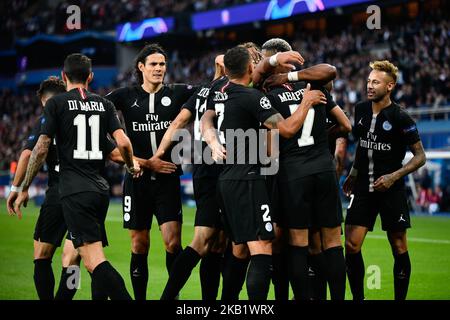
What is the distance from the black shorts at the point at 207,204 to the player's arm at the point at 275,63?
1.25m

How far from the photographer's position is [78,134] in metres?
7.09

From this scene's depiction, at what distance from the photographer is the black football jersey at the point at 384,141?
842 centimetres

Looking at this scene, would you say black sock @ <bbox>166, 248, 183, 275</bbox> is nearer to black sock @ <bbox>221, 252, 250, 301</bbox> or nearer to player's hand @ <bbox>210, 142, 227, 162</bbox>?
black sock @ <bbox>221, 252, 250, 301</bbox>

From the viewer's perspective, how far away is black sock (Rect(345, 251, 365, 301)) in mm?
8227

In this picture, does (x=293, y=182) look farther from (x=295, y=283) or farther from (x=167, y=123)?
(x=167, y=123)

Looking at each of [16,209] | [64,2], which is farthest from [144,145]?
[64,2]

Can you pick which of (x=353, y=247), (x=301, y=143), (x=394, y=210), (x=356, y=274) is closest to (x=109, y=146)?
(x=301, y=143)

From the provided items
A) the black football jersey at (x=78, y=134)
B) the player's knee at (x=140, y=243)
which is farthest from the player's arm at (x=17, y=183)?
the player's knee at (x=140, y=243)

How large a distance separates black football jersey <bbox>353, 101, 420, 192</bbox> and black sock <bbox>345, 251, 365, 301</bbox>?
77 cm

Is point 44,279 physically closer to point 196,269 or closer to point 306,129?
point 306,129

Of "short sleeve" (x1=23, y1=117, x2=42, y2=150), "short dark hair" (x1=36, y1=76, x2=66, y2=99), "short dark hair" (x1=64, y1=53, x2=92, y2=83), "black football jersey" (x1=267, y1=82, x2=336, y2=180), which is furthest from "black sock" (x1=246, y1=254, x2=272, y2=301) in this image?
"short dark hair" (x1=36, y1=76, x2=66, y2=99)

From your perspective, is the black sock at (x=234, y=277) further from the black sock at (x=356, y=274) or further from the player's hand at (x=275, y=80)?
the player's hand at (x=275, y=80)

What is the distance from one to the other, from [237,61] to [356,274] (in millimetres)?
2735
